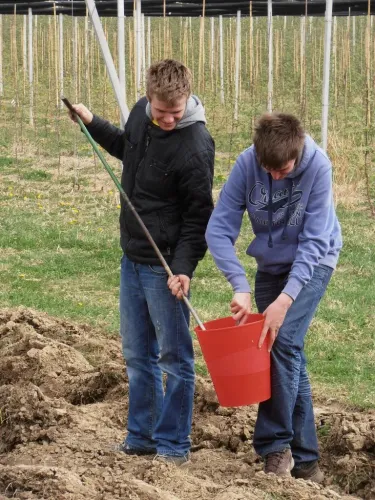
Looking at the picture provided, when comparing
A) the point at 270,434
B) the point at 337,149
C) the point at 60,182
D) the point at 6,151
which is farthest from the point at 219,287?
the point at 6,151

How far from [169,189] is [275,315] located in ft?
2.20

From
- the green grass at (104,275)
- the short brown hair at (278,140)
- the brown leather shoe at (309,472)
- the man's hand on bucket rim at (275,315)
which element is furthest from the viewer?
the green grass at (104,275)

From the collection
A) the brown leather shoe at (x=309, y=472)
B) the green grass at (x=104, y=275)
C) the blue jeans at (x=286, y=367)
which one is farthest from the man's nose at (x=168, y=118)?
the green grass at (x=104, y=275)

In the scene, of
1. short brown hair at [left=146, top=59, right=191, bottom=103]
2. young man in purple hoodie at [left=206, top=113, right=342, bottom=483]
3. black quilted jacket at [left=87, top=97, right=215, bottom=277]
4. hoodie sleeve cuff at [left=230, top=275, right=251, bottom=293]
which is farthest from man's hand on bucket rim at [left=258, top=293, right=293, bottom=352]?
short brown hair at [left=146, top=59, right=191, bottom=103]

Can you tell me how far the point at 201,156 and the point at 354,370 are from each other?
2072 mm

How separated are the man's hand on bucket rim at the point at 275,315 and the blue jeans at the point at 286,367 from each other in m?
0.09

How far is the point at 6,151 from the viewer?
14844 mm

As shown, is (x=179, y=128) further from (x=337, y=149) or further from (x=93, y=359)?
(x=337, y=149)

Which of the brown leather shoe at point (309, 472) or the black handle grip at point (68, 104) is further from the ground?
the black handle grip at point (68, 104)

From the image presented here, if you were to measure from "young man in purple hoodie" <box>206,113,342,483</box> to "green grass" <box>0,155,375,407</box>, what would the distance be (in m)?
1.18

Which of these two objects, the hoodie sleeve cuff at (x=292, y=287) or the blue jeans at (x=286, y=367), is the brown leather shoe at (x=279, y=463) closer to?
the blue jeans at (x=286, y=367)

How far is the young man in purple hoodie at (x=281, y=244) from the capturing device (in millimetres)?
3326

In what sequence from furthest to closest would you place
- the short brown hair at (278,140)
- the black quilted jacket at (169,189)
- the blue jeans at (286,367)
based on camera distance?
the black quilted jacket at (169,189), the blue jeans at (286,367), the short brown hair at (278,140)

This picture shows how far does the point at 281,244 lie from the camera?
3488mm
